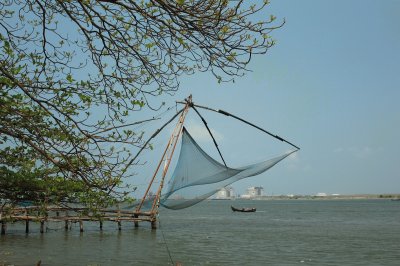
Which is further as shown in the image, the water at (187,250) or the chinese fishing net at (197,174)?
the water at (187,250)

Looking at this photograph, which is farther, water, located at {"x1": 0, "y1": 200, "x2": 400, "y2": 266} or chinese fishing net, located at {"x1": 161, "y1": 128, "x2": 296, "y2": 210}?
water, located at {"x1": 0, "y1": 200, "x2": 400, "y2": 266}

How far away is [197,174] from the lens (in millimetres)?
12516

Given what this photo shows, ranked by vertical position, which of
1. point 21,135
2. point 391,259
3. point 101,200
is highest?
point 21,135

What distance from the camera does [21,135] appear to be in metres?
4.01

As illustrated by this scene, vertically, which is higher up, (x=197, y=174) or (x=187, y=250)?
(x=197, y=174)

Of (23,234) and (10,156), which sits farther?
(23,234)

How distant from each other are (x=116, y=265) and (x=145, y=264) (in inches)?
32.0

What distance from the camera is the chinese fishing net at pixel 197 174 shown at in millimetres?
11906

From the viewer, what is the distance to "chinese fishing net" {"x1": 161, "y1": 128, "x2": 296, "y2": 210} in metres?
11.9

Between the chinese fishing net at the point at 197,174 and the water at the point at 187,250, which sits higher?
the chinese fishing net at the point at 197,174

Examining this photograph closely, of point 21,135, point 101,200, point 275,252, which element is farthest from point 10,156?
point 275,252

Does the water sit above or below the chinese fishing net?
below

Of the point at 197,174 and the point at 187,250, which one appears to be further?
the point at 187,250

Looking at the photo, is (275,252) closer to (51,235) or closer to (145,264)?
→ (145,264)
